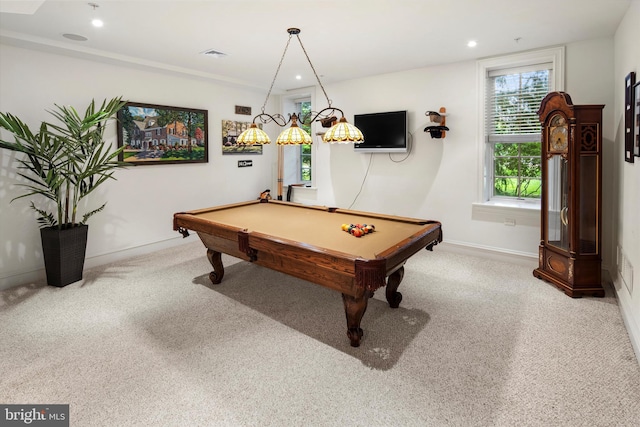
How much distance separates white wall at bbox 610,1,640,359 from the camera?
260 centimetres

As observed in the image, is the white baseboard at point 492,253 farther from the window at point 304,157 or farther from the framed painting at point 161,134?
the framed painting at point 161,134

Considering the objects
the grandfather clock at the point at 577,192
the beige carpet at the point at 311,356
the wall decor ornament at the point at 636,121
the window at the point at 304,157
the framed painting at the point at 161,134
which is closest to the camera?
the beige carpet at the point at 311,356

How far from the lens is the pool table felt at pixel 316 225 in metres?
2.53

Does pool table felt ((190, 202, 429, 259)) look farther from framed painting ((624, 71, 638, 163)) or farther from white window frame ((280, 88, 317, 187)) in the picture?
white window frame ((280, 88, 317, 187))

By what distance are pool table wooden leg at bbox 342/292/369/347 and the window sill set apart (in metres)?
2.75

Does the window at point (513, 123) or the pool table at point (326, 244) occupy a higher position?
the window at point (513, 123)

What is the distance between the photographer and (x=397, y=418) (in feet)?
6.02

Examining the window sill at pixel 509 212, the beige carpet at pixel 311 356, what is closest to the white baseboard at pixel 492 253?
the window sill at pixel 509 212

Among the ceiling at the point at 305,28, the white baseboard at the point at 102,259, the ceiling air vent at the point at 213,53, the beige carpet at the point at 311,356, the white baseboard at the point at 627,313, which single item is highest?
the ceiling air vent at the point at 213,53

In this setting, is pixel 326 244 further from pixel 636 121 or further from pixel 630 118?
pixel 630 118

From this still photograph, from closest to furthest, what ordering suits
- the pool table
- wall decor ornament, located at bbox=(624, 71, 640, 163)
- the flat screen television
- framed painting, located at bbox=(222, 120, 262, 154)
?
the pool table < wall decor ornament, located at bbox=(624, 71, 640, 163) < the flat screen television < framed painting, located at bbox=(222, 120, 262, 154)

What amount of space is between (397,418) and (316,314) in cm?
129

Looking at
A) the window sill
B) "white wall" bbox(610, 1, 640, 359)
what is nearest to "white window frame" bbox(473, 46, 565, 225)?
the window sill

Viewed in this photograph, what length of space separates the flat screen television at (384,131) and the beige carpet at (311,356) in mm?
2113
